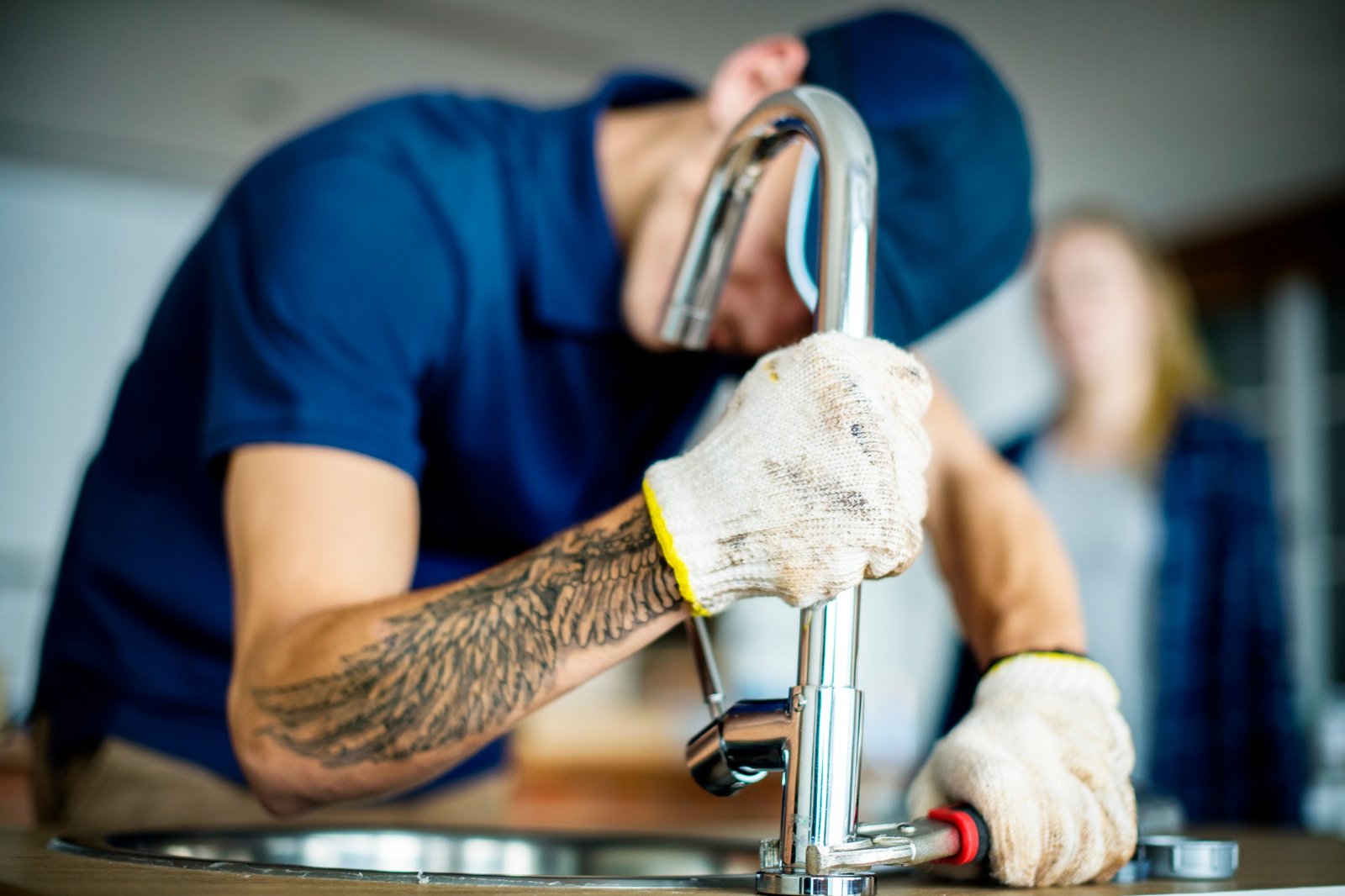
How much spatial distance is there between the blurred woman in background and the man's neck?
1318 millimetres

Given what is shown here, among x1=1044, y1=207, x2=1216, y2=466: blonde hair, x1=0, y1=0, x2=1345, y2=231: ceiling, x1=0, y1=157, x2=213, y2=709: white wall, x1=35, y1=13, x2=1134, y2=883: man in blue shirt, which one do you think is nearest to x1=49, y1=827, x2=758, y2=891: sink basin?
x1=35, y1=13, x2=1134, y2=883: man in blue shirt

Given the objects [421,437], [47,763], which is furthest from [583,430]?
[47,763]

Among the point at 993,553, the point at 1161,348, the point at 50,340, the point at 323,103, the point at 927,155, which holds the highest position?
the point at 323,103

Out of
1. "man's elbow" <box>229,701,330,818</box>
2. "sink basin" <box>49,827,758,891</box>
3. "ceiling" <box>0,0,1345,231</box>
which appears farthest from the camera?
"ceiling" <box>0,0,1345,231</box>

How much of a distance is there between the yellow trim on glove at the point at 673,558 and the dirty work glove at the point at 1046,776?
17 cm

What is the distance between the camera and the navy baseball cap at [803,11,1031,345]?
913 millimetres

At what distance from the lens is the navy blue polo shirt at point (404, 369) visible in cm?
88

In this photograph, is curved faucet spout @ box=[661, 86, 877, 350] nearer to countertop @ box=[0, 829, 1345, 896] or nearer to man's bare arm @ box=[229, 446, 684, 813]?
man's bare arm @ box=[229, 446, 684, 813]

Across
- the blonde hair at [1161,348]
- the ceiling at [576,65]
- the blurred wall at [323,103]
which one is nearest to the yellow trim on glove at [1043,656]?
the blonde hair at [1161,348]

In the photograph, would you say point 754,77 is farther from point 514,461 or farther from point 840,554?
point 840,554

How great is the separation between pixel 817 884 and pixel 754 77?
0.71 metres

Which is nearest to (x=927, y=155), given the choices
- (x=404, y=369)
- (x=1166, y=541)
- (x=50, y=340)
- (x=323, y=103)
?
(x=404, y=369)

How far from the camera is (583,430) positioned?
112 cm

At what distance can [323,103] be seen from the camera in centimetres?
404
